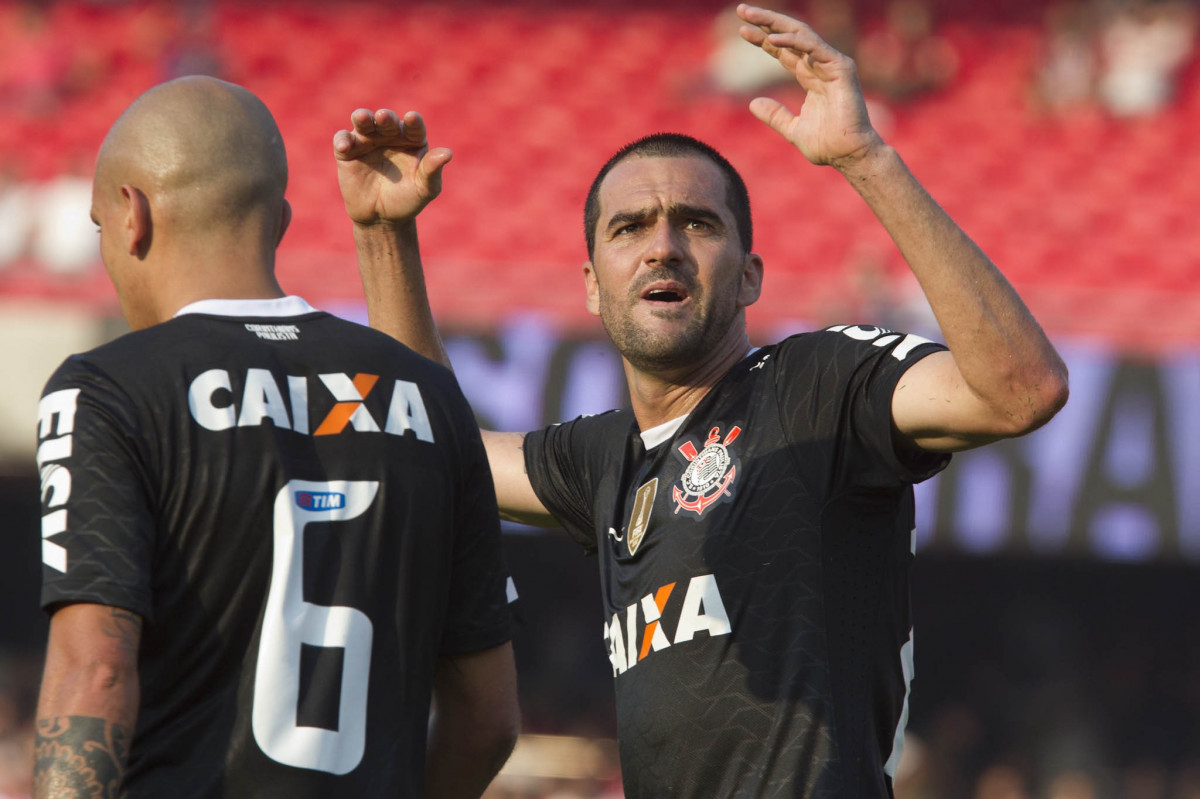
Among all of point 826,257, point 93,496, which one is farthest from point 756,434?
point 826,257

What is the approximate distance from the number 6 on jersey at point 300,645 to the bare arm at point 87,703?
21cm

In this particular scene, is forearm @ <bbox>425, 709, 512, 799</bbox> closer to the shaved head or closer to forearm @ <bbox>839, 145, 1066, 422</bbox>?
the shaved head

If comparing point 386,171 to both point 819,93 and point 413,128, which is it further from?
point 819,93

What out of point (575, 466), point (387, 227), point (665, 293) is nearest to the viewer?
point (665, 293)

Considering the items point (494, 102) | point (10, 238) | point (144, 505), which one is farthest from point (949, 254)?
point (494, 102)

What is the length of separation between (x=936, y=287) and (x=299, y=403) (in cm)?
113

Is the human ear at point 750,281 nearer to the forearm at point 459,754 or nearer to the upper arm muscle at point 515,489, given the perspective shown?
the upper arm muscle at point 515,489

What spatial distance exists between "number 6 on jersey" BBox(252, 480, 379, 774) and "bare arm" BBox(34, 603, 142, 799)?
211 mm

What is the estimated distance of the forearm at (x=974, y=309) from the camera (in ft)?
7.82

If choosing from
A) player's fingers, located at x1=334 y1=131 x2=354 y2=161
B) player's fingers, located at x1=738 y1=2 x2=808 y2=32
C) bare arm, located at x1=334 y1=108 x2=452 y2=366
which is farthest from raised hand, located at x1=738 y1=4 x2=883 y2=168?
player's fingers, located at x1=334 y1=131 x2=354 y2=161

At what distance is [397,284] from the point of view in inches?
132

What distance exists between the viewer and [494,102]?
13.3 metres

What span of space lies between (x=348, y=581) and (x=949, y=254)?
1.19 m

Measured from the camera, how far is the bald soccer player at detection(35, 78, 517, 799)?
6.46 ft
